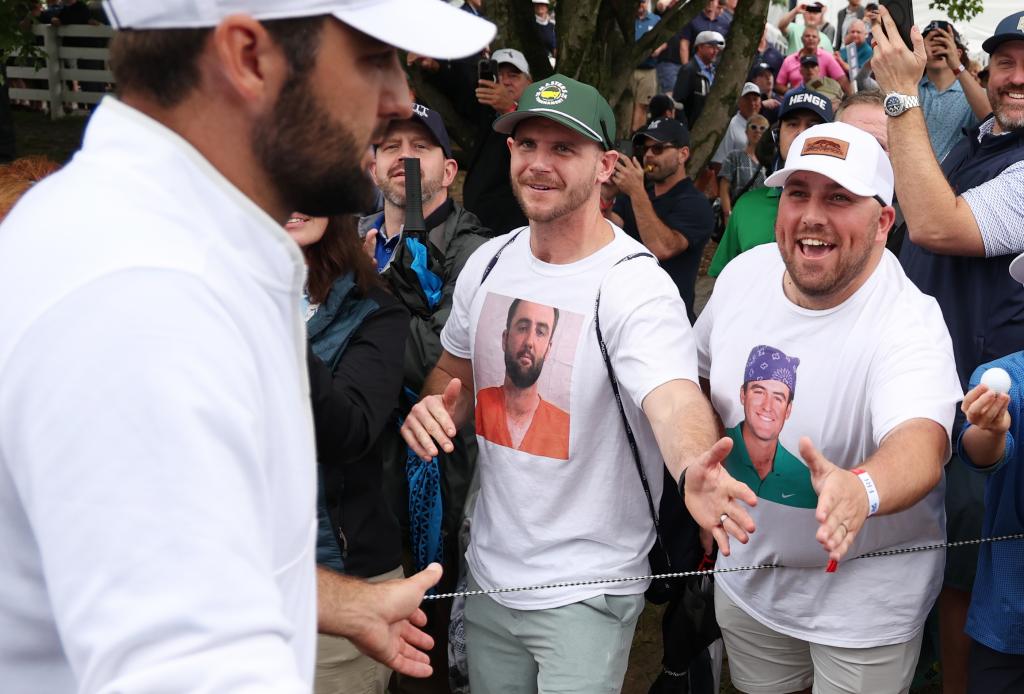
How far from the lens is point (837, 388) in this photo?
2795 mm

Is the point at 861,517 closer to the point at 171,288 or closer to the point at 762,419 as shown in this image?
the point at 762,419

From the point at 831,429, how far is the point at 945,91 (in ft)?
11.1

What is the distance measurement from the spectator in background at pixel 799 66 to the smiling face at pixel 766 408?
9.05m

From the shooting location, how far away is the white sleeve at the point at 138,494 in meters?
0.87

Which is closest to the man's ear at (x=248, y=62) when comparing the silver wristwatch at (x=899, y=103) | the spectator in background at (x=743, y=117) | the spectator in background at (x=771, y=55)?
the silver wristwatch at (x=899, y=103)

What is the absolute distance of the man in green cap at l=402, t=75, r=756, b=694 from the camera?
285 centimetres

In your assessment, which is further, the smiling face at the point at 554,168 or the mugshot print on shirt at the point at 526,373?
the smiling face at the point at 554,168

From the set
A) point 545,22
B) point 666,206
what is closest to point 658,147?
point 666,206

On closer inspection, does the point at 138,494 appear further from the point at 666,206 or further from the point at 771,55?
the point at 771,55

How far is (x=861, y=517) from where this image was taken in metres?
2.31

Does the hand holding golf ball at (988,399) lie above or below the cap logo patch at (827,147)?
below

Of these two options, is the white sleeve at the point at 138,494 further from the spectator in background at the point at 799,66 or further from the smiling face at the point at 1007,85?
the spectator in background at the point at 799,66

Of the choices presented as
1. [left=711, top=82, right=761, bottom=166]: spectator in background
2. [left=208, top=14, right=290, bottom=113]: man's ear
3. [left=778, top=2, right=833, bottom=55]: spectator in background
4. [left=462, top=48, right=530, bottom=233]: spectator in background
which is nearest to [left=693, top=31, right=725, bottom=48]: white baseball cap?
[left=778, top=2, right=833, bottom=55]: spectator in background

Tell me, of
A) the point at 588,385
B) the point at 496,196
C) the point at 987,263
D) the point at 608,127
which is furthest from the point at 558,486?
the point at 496,196
